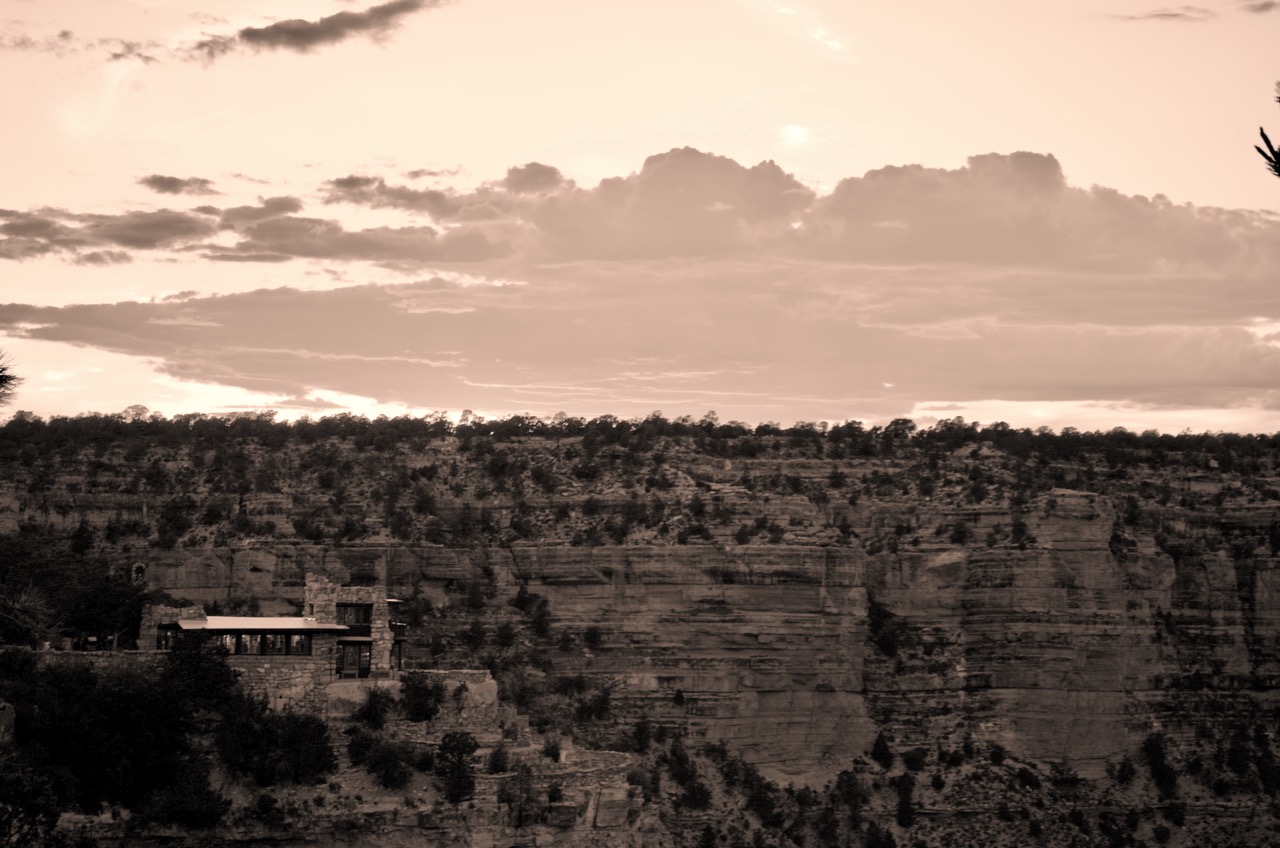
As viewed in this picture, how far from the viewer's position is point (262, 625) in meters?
77.4

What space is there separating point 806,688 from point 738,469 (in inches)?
523

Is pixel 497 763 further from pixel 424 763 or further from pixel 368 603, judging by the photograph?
pixel 368 603

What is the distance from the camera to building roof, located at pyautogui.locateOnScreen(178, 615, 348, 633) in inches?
3022

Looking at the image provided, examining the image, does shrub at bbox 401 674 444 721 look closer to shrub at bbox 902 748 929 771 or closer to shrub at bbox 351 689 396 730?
shrub at bbox 351 689 396 730

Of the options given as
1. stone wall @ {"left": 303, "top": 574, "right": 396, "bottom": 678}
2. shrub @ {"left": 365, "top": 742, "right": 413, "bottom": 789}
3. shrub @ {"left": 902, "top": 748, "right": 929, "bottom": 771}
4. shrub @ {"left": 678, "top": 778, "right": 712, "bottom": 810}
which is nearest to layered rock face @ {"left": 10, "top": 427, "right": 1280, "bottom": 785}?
shrub @ {"left": 902, "top": 748, "right": 929, "bottom": 771}

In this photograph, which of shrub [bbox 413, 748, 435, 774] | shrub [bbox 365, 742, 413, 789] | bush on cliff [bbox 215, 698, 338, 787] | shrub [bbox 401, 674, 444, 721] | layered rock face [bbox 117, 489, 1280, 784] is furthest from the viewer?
layered rock face [bbox 117, 489, 1280, 784]

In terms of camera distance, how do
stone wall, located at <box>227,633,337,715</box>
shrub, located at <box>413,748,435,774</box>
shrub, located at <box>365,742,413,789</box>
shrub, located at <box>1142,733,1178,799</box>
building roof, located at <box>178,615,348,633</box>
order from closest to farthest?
shrub, located at <box>365,742,413,789</box> < shrub, located at <box>413,748,435,774</box> < stone wall, located at <box>227,633,337,715</box> < building roof, located at <box>178,615,348,633</box> < shrub, located at <box>1142,733,1178,799</box>

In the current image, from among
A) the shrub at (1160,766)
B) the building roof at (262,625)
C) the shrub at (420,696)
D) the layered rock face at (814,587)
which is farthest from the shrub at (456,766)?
the shrub at (1160,766)

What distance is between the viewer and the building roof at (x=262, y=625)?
252ft

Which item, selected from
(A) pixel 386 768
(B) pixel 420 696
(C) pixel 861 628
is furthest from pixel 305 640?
(C) pixel 861 628

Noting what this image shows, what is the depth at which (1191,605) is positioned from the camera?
10206 cm

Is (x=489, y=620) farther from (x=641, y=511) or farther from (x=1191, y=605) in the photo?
(x=1191, y=605)

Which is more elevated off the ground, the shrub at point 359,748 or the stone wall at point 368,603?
the stone wall at point 368,603

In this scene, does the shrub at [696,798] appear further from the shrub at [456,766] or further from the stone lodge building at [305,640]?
the shrub at [456,766]
